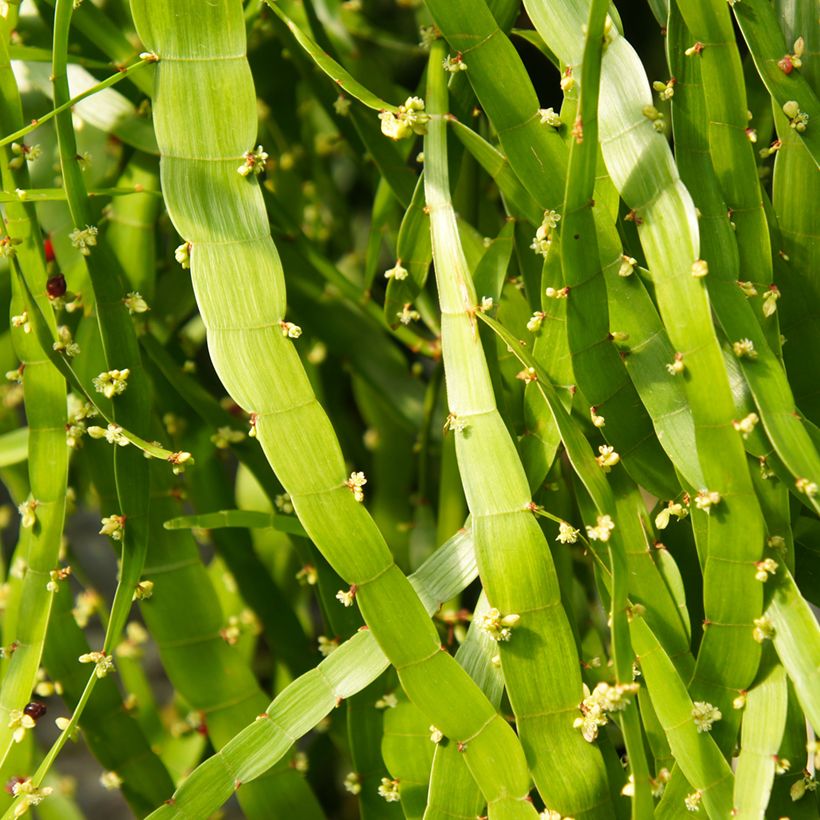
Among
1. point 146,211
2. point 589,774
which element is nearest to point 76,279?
point 146,211

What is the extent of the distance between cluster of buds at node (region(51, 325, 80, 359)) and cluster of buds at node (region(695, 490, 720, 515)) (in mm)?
268

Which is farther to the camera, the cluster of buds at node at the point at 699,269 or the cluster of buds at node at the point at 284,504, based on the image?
the cluster of buds at node at the point at 284,504

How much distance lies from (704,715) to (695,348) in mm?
143

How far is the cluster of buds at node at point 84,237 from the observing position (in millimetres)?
371

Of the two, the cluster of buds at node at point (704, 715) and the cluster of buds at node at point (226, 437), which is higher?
the cluster of buds at node at point (226, 437)

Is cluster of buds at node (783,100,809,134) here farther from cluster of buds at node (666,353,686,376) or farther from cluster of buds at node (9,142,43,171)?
cluster of buds at node (9,142,43,171)

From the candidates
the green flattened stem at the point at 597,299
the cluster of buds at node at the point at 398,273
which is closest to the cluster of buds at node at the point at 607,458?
the green flattened stem at the point at 597,299

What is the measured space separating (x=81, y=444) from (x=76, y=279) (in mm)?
95

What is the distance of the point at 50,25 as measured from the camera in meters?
0.48

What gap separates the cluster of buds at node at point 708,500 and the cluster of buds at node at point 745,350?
0.17 feet

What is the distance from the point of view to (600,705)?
0.33m

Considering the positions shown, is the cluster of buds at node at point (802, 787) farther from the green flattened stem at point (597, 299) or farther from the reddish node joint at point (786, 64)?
the reddish node joint at point (786, 64)

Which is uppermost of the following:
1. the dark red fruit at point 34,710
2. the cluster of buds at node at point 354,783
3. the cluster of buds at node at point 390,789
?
the dark red fruit at point 34,710

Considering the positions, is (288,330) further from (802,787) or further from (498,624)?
(802,787)
